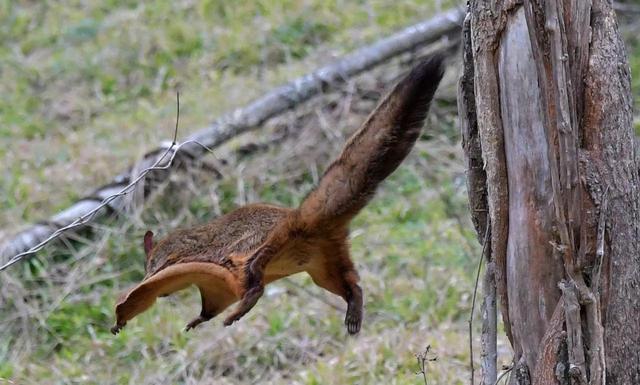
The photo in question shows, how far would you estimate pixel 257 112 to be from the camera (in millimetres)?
6402

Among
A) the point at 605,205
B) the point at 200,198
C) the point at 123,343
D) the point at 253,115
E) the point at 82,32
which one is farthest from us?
the point at 82,32

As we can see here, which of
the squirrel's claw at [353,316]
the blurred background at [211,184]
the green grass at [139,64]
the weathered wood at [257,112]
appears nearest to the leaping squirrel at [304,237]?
the squirrel's claw at [353,316]

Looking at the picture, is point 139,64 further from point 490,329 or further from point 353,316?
point 490,329

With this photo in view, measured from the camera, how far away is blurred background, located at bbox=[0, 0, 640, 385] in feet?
14.9

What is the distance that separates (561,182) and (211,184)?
3859 mm

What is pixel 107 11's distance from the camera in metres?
9.12

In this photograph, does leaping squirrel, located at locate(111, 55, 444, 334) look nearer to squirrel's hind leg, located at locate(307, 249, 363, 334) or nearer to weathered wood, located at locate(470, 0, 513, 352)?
squirrel's hind leg, located at locate(307, 249, 363, 334)

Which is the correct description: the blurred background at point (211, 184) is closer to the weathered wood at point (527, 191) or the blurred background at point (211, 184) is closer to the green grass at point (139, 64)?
the green grass at point (139, 64)

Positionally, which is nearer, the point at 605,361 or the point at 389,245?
the point at 605,361

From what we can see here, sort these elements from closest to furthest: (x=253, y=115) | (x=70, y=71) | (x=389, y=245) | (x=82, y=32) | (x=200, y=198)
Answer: (x=389, y=245), (x=200, y=198), (x=253, y=115), (x=70, y=71), (x=82, y=32)

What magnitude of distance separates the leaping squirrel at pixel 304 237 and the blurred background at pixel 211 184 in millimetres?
1174

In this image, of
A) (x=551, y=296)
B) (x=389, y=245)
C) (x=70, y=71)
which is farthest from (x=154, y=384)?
(x=70, y=71)

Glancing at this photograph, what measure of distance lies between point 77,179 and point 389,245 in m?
1.90

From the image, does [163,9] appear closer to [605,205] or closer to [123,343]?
[123,343]
